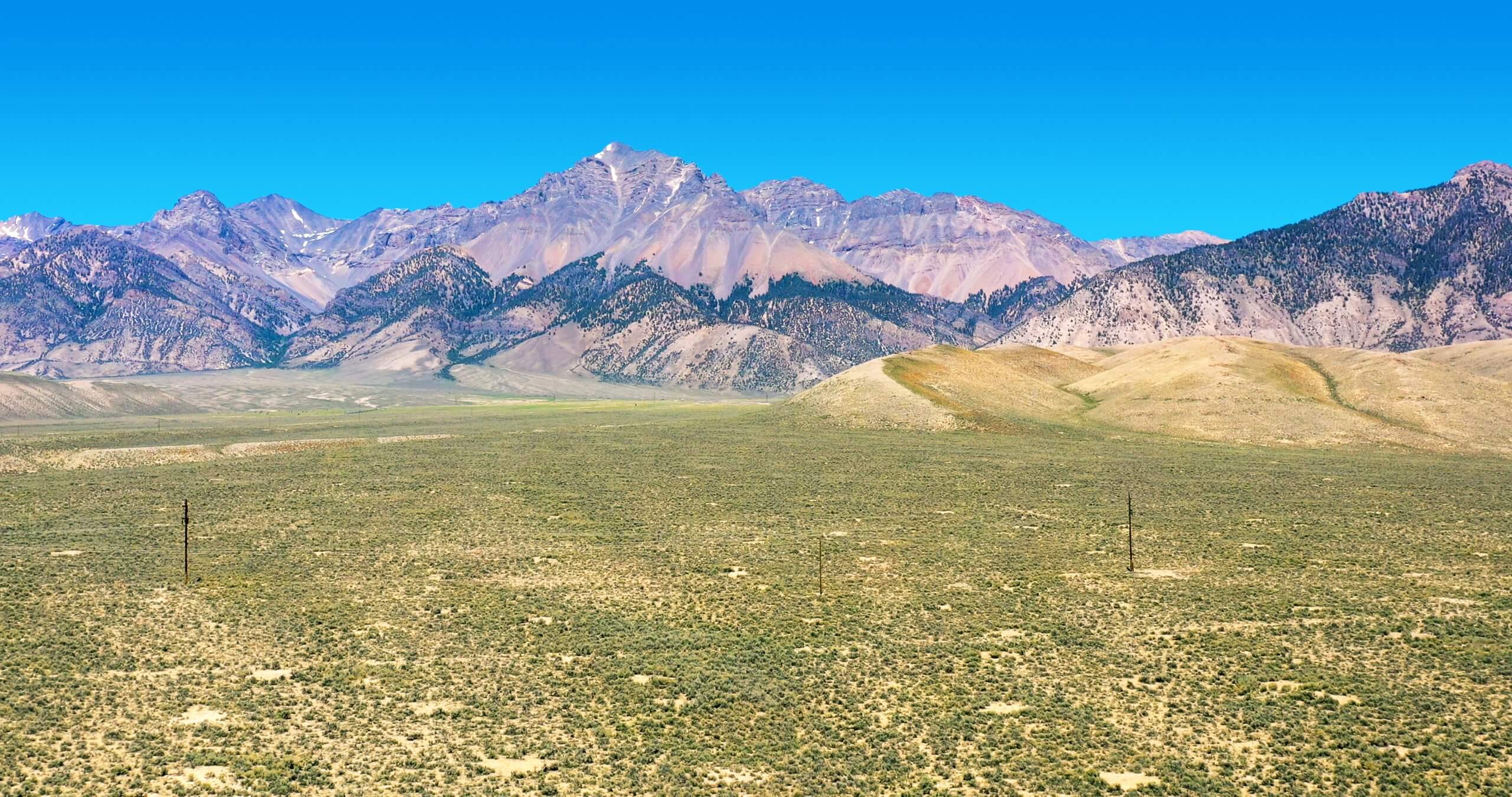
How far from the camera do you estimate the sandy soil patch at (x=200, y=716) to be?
3091cm

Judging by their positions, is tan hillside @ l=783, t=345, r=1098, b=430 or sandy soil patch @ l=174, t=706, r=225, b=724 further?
tan hillside @ l=783, t=345, r=1098, b=430

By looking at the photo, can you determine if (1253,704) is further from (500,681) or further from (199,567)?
(199,567)

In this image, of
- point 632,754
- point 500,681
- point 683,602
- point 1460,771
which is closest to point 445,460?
point 683,602

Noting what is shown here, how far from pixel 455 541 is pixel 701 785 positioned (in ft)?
115

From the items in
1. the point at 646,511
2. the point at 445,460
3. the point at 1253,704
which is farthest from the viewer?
the point at 445,460

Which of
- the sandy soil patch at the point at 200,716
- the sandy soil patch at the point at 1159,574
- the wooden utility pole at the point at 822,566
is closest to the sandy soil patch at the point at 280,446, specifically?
the wooden utility pole at the point at 822,566

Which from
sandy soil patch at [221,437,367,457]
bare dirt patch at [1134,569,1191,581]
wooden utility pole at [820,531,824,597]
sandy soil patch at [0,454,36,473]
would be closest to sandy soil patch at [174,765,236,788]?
wooden utility pole at [820,531,824,597]

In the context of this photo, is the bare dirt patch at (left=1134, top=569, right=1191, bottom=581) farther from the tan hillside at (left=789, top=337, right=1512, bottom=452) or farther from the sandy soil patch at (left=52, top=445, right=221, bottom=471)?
the sandy soil patch at (left=52, top=445, right=221, bottom=471)

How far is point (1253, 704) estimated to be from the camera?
105 feet

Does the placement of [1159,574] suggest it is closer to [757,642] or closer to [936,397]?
[757,642]

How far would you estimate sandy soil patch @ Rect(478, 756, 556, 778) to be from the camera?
28172 mm

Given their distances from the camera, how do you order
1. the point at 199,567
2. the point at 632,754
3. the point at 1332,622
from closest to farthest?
the point at 632,754
the point at 1332,622
the point at 199,567

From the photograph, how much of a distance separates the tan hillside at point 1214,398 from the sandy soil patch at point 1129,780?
340 feet

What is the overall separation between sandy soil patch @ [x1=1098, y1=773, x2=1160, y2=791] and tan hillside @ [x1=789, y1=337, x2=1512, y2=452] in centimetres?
10356
